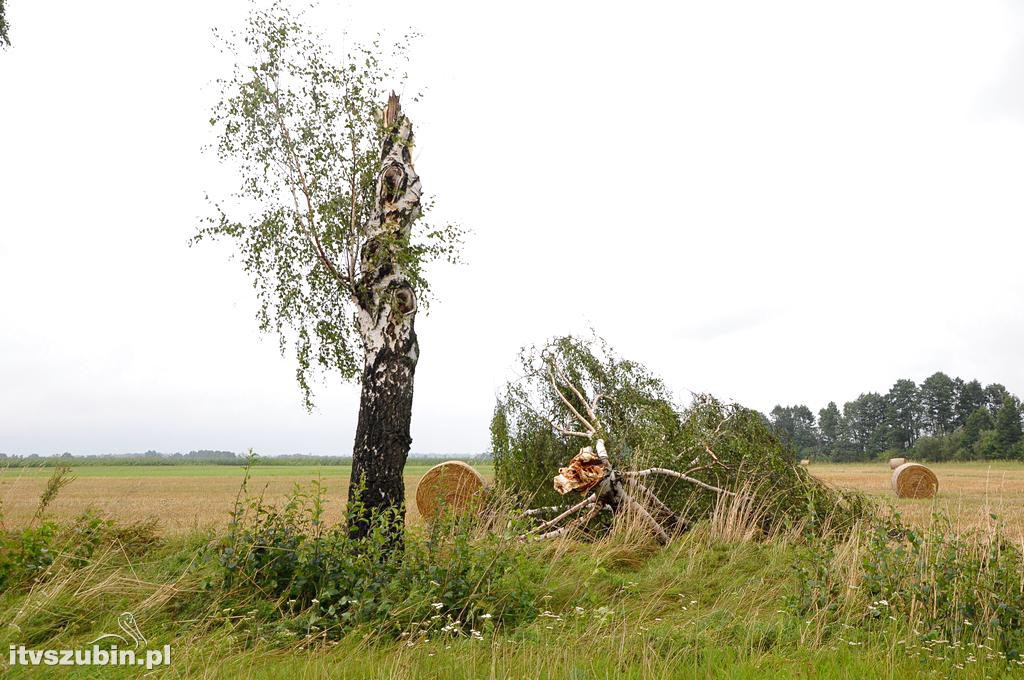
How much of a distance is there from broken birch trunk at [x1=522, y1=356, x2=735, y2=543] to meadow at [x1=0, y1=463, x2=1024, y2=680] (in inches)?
77.7

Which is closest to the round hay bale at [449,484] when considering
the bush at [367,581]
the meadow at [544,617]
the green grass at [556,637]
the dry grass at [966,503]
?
the meadow at [544,617]

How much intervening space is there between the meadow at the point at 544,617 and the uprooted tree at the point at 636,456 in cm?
227

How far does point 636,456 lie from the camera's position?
9.91 m

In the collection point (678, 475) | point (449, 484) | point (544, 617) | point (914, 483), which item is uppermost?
point (678, 475)

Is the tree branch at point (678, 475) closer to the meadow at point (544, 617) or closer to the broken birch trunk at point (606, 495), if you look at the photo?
the broken birch trunk at point (606, 495)

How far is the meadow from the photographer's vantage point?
164 inches

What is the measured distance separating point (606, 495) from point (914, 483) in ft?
56.0

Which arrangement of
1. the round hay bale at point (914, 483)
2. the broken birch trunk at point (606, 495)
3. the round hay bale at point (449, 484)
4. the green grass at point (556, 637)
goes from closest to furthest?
the green grass at point (556, 637), the broken birch trunk at point (606, 495), the round hay bale at point (449, 484), the round hay bale at point (914, 483)

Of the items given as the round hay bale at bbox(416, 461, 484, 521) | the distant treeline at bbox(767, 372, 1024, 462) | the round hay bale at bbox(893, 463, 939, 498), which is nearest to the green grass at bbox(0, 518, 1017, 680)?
the round hay bale at bbox(416, 461, 484, 521)

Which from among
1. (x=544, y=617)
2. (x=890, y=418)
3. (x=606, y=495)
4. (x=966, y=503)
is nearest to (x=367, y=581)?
(x=544, y=617)

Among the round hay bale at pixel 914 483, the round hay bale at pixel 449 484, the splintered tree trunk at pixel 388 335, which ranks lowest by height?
the round hay bale at pixel 914 483

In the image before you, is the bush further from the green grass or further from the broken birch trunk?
the broken birch trunk

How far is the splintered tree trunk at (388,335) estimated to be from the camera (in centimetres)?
786

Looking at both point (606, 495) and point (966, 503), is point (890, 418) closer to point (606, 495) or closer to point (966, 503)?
point (966, 503)
